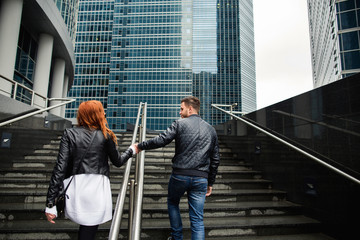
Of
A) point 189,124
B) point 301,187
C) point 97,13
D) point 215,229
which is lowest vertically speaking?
point 215,229

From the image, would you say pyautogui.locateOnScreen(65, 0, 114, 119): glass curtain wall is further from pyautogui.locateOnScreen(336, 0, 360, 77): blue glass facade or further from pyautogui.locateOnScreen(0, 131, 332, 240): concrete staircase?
pyautogui.locateOnScreen(0, 131, 332, 240): concrete staircase

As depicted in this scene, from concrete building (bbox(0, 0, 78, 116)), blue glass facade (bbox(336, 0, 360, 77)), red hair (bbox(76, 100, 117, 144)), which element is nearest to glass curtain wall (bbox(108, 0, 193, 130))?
blue glass facade (bbox(336, 0, 360, 77))

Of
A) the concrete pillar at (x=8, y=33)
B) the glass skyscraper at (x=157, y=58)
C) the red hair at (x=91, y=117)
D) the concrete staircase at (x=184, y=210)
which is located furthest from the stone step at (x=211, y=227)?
the glass skyscraper at (x=157, y=58)

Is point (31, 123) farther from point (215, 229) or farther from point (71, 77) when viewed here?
point (71, 77)

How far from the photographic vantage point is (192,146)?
7.42ft

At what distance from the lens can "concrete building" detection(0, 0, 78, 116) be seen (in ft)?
30.6

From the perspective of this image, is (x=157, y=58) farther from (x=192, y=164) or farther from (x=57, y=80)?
(x=192, y=164)

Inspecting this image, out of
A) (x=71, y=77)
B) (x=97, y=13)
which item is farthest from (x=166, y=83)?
(x=71, y=77)

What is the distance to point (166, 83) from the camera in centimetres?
6272

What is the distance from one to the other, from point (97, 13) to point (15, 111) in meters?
77.5

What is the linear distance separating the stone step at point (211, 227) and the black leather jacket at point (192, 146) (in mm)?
972

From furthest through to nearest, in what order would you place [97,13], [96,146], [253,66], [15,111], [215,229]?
[253,66]
[97,13]
[15,111]
[215,229]
[96,146]

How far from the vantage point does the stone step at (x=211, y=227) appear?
8.96 ft

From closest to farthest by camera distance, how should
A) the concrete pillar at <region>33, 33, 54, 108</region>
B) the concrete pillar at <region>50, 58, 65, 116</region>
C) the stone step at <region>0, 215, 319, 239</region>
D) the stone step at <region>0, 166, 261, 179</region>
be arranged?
1. the stone step at <region>0, 215, 319, 239</region>
2. the stone step at <region>0, 166, 261, 179</region>
3. the concrete pillar at <region>33, 33, 54, 108</region>
4. the concrete pillar at <region>50, 58, 65, 116</region>
